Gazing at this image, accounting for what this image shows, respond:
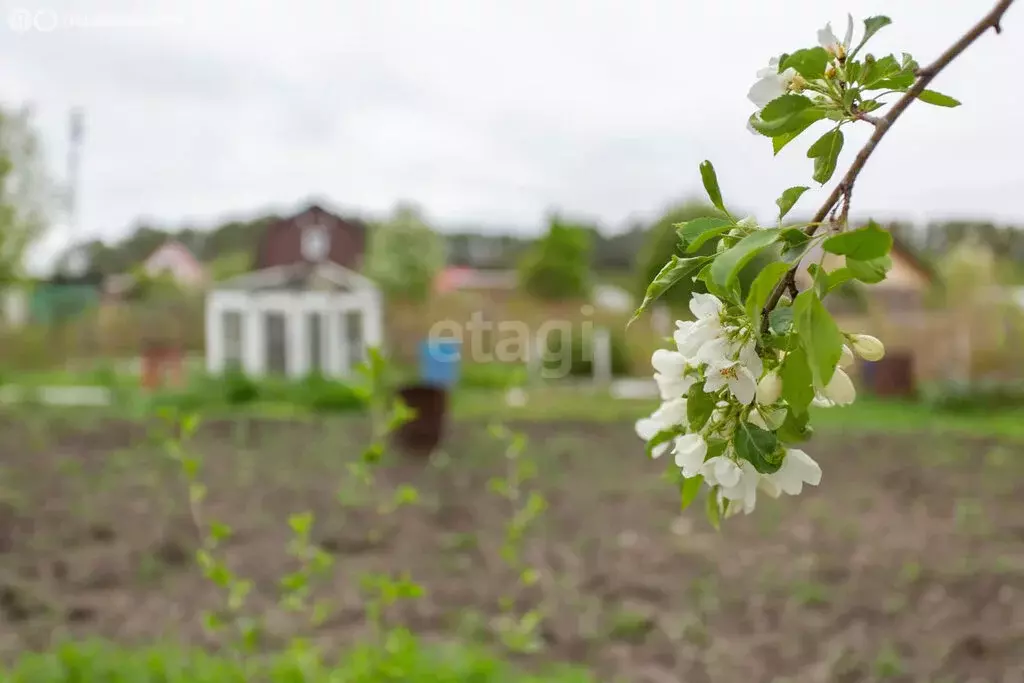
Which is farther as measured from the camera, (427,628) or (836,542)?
(836,542)

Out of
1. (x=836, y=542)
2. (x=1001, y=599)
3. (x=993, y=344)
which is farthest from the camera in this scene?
(x=993, y=344)

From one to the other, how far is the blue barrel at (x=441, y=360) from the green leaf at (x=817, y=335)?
8203 millimetres

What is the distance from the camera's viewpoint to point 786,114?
39cm

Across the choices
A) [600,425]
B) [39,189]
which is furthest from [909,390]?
[39,189]

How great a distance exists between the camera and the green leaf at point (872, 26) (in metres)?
0.42

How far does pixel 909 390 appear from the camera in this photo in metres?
8.03

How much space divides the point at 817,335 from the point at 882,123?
0.14m

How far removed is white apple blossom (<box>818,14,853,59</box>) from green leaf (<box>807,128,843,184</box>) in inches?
1.4

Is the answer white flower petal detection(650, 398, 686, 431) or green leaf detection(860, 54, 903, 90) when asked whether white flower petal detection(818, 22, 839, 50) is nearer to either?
green leaf detection(860, 54, 903, 90)

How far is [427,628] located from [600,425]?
3.57 metres

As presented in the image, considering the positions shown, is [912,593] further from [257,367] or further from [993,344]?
[257,367]

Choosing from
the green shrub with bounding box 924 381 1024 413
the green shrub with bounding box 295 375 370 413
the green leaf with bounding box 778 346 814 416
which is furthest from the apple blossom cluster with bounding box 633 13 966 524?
the green shrub with bounding box 924 381 1024 413

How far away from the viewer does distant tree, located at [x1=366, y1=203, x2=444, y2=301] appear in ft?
34.4

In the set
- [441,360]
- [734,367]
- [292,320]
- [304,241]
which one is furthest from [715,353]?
[304,241]
